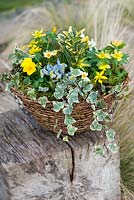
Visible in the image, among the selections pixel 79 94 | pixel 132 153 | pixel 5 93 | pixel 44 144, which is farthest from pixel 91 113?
pixel 5 93

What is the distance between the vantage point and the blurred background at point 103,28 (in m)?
2.31

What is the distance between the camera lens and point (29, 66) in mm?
1865

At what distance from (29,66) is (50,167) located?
34cm

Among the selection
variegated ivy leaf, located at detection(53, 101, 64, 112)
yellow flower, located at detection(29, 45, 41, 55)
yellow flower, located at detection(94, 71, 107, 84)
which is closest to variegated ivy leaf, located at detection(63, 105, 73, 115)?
variegated ivy leaf, located at detection(53, 101, 64, 112)

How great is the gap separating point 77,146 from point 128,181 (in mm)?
448

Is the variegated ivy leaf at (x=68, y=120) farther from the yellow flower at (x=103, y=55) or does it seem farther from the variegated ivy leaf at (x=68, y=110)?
the yellow flower at (x=103, y=55)

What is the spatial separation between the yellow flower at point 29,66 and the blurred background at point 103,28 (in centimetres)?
58

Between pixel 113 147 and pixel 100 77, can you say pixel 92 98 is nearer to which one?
pixel 100 77

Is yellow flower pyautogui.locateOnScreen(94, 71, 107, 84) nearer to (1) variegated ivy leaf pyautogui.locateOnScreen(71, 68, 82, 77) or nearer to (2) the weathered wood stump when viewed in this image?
(1) variegated ivy leaf pyautogui.locateOnScreen(71, 68, 82, 77)

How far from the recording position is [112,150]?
1.92m

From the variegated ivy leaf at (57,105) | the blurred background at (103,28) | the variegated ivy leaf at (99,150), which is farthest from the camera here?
the blurred background at (103,28)

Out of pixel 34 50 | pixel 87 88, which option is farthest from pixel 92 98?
pixel 34 50

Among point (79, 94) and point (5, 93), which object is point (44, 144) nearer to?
point (79, 94)

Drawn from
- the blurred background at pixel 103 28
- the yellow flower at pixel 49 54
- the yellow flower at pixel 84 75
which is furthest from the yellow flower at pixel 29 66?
the blurred background at pixel 103 28
